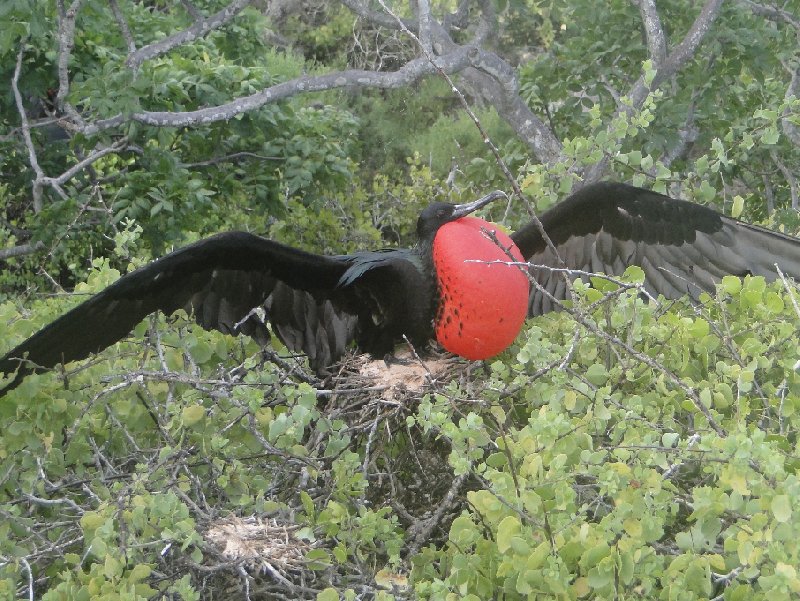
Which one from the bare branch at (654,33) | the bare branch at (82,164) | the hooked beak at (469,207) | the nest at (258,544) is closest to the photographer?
the nest at (258,544)

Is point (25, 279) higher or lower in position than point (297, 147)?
lower

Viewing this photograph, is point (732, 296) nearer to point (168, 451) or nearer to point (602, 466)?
point (602, 466)

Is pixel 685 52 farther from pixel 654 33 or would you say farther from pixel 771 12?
pixel 771 12

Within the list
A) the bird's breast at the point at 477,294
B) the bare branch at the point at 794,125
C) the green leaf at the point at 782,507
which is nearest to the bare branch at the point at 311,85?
the bare branch at the point at 794,125

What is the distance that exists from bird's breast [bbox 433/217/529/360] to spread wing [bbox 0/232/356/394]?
346mm

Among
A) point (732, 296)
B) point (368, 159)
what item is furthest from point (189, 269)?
point (368, 159)

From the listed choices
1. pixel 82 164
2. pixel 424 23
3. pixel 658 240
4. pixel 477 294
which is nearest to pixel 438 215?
pixel 477 294

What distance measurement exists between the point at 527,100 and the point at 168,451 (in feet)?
11.0

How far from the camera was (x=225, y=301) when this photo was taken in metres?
2.83

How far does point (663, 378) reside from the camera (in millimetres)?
1810

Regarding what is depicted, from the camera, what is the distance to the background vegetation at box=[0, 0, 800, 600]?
1394mm

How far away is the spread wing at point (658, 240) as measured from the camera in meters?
2.64

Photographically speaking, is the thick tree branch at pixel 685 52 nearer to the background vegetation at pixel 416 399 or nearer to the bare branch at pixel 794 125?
the background vegetation at pixel 416 399

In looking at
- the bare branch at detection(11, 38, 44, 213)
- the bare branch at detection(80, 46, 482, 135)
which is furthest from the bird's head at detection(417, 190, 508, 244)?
the bare branch at detection(11, 38, 44, 213)
